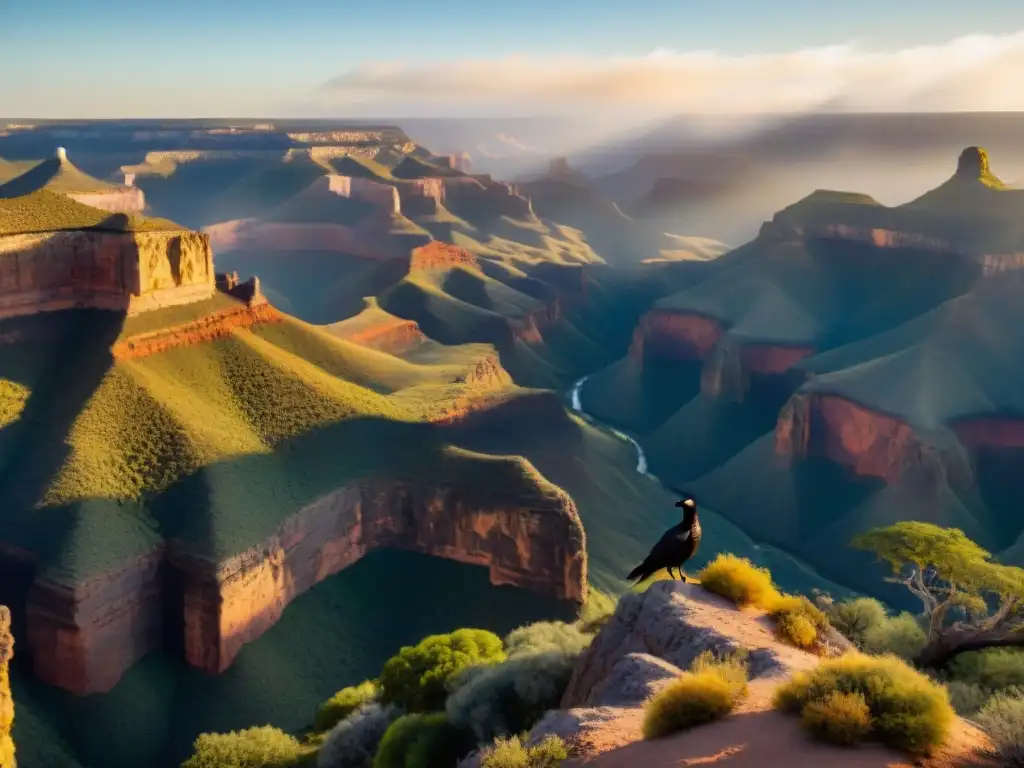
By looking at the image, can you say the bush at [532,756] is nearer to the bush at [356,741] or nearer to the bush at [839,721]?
the bush at [839,721]

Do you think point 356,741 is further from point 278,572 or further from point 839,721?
point 839,721

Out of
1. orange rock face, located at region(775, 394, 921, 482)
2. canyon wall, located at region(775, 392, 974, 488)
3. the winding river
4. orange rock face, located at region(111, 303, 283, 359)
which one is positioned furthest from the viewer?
the winding river

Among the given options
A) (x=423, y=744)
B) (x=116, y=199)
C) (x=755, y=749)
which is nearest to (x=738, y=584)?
(x=755, y=749)

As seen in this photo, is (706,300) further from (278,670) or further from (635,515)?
(278,670)

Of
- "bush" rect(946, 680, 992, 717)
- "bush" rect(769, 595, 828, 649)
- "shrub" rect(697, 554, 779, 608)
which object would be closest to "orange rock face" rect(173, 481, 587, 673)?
"bush" rect(946, 680, 992, 717)

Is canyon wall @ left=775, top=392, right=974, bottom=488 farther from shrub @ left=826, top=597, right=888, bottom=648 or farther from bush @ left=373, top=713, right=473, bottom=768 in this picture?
bush @ left=373, top=713, right=473, bottom=768

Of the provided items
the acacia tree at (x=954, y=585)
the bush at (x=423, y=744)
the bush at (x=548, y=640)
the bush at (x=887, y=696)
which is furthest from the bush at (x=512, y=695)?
the acacia tree at (x=954, y=585)

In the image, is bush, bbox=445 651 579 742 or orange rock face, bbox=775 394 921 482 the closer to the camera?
bush, bbox=445 651 579 742
